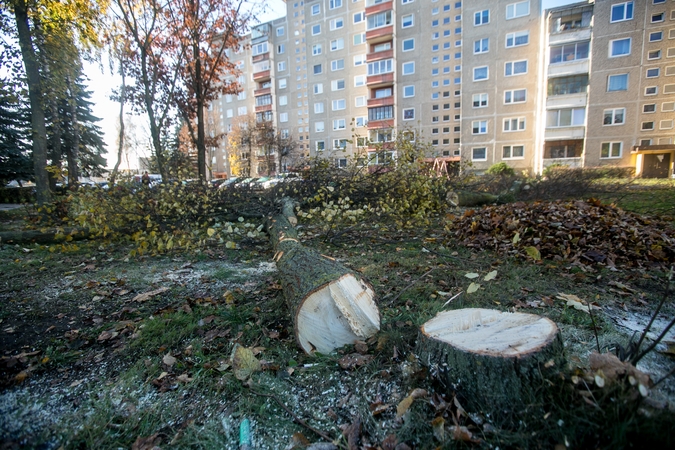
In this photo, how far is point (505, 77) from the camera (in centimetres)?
2892

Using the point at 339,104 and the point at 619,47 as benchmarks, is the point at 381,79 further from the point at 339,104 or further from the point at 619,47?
the point at 619,47

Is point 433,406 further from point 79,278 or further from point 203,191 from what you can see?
point 203,191

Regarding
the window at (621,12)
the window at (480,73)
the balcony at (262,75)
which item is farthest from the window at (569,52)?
the balcony at (262,75)

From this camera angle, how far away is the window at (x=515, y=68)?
93.0ft

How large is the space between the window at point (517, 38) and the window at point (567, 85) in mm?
5037

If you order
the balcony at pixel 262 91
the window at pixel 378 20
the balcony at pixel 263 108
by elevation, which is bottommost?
the balcony at pixel 263 108

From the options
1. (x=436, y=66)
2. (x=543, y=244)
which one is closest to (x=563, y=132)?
(x=436, y=66)

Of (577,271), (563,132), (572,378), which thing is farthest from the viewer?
(563,132)

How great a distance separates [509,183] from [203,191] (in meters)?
9.96

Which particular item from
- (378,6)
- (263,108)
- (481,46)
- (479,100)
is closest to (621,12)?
(481,46)

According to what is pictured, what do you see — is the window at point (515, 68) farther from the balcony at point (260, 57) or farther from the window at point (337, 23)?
the balcony at point (260, 57)

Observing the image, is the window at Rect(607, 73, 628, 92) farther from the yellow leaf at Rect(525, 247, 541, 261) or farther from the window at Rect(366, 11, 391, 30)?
the yellow leaf at Rect(525, 247, 541, 261)

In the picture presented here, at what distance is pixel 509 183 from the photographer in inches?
446

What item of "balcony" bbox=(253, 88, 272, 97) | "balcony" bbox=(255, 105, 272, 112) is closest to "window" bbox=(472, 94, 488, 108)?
"balcony" bbox=(255, 105, 272, 112)
